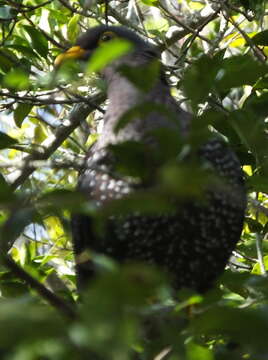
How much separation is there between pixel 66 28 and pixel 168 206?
322 centimetres

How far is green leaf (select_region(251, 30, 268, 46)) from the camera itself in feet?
10.9

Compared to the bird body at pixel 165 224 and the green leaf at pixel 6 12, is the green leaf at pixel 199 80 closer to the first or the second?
the bird body at pixel 165 224

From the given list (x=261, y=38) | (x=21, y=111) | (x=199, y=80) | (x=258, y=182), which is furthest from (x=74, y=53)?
(x=199, y=80)

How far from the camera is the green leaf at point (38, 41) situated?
11.3 ft

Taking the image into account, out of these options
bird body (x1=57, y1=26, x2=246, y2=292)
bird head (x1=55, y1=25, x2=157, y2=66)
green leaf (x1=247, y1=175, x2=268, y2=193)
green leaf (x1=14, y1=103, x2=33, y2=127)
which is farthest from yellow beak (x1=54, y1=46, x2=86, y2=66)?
green leaf (x1=247, y1=175, x2=268, y2=193)

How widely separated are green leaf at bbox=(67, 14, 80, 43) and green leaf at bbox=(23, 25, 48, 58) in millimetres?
668

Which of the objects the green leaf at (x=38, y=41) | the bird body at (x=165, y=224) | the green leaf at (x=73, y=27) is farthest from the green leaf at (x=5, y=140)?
the green leaf at (x=73, y=27)

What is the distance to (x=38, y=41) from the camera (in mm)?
3459

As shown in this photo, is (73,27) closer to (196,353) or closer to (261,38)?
(261,38)

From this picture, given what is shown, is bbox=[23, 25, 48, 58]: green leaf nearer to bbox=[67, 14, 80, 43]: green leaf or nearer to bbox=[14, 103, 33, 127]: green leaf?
bbox=[14, 103, 33, 127]: green leaf

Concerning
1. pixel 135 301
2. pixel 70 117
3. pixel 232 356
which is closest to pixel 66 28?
pixel 70 117

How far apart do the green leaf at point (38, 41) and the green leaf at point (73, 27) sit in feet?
2.19

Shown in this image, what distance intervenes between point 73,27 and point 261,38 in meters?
1.19

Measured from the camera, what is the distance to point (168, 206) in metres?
1.35
